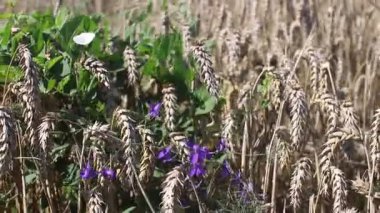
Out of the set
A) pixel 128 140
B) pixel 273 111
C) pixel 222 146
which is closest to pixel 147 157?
pixel 128 140

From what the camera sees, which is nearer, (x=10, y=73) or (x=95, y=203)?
(x=95, y=203)

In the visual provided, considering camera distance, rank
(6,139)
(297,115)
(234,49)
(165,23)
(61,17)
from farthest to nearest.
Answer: (165,23)
(234,49)
(61,17)
(297,115)
(6,139)

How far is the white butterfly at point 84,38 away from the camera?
2.04m

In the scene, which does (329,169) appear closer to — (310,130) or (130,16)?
(310,130)

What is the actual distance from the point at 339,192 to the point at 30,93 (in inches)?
25.4

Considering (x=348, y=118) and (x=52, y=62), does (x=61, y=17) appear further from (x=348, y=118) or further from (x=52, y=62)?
(x=348, y=118)

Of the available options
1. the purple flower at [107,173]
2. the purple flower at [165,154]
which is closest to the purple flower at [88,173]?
the purple flower at [107,173]

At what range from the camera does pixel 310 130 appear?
7.48ft

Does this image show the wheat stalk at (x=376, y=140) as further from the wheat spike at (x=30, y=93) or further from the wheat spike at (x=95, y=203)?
the wheat spike at (x=30, y=93)

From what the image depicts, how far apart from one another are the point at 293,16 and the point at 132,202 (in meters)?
1.49

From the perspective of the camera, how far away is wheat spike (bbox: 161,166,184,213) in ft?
5.26

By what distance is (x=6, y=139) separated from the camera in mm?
1588

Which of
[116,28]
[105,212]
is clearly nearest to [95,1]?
[116,28]

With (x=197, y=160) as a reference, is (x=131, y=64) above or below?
above
